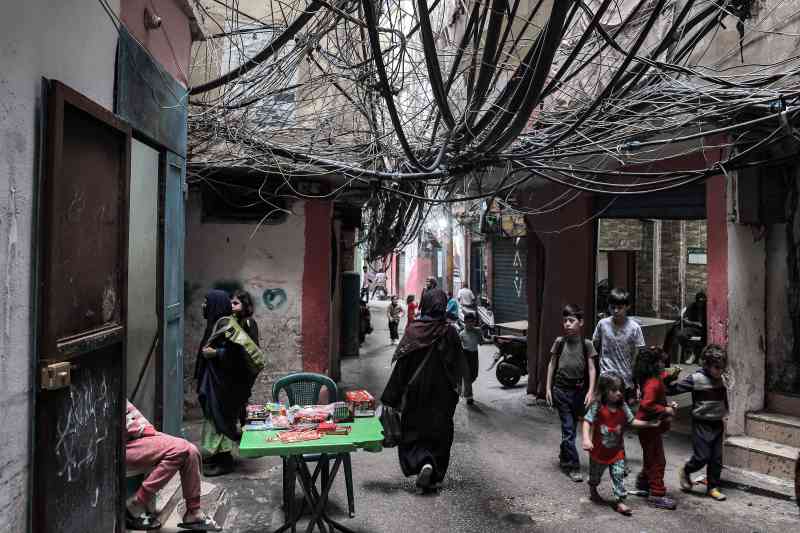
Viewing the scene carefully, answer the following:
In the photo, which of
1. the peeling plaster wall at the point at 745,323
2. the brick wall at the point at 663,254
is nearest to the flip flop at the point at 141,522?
the peeling plaster wall at the point at 745,323

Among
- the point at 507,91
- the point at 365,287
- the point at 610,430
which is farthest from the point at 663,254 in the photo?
the point at 507,91

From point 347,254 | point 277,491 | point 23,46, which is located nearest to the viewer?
point 23,46

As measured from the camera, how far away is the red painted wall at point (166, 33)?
3.91 m

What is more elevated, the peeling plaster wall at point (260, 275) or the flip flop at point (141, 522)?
the peeling plaster wall at point (260, 275)

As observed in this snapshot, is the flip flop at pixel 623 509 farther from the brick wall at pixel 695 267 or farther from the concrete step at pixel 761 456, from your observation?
the brick wall at pixel 695 267

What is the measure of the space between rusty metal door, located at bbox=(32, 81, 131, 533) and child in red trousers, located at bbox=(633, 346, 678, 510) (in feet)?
13.5

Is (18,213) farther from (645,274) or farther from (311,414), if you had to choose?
(645,274)

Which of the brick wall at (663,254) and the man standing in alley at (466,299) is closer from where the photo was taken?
the man standing in alley at (466,299)

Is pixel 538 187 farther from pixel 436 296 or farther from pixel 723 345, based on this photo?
pixel 436 296

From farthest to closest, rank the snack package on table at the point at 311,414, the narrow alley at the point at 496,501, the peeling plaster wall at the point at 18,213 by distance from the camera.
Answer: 1. the narrow alley at the point at 496,501
2. the snack package on table at the point at 311,414
3. the peeling plaster wall at the point at 18,213

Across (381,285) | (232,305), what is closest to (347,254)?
(232,305)

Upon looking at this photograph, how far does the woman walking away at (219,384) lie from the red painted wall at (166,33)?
209cm

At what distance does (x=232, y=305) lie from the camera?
5.79m

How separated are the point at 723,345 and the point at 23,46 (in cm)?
649
